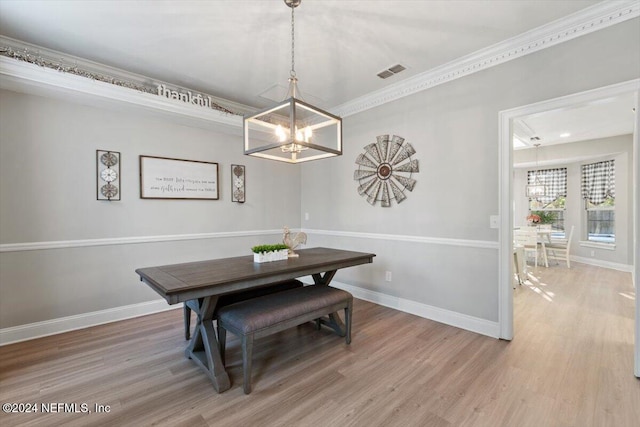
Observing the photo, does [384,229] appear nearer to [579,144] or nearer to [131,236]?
[131,236]

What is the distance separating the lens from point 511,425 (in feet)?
5.49

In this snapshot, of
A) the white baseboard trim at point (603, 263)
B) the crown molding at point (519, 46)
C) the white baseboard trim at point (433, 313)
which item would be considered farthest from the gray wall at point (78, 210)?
the white baseboard trim at point (603, 263)

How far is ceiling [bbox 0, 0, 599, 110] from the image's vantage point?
2180 millimetres

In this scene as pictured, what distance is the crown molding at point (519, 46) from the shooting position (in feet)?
7.09

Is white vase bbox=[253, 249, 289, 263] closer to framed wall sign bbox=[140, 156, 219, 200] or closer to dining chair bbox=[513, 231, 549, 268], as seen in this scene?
framed wall sign bbox=[140, 156, 219, 200]

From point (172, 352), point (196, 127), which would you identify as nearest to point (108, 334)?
point (172, 352)

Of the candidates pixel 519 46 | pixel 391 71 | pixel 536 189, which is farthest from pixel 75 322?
pixel 536 189

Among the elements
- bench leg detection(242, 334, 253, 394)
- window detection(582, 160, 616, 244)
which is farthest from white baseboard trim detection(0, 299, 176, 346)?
window detection(582, 160, 616, 244)

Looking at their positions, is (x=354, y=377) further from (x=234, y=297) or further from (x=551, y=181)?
(x=551, y=181)

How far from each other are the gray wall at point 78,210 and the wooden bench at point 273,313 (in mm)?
1818

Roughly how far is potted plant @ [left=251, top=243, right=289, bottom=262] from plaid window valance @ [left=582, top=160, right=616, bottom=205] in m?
7.19

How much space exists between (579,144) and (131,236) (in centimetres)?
845

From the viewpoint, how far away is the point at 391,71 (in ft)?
10.4

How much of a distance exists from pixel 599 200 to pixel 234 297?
787 cm
